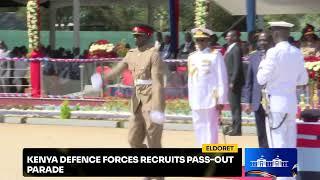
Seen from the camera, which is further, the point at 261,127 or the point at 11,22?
the point at 11,22

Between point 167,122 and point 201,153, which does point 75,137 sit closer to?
point 167,122

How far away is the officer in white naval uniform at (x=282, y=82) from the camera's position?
7.45 meters

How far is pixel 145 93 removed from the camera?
7941 millimetres

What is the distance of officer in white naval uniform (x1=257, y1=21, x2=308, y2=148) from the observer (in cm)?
745

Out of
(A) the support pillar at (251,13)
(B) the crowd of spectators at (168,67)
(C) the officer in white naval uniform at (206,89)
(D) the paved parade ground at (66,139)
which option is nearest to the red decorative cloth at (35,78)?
(B) the crowd of spectators at (168,67)

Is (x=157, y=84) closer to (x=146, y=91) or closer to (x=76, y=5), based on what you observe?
(x=146, y=91)

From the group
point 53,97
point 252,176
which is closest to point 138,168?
point 252,176

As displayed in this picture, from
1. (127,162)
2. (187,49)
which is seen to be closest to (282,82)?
(127,162)

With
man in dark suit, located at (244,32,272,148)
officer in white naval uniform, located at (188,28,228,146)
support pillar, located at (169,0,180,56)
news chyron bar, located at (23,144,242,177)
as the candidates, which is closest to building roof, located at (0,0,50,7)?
support pillar, located at (169,0,180,56)

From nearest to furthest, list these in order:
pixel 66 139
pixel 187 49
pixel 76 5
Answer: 1. pixel 66 139
2. pixel 187 49
3. pixel 76 5

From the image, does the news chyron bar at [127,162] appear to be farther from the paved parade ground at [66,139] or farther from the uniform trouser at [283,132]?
the paved parade ground at [66,139]

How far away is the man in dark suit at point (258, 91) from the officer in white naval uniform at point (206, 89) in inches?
35.3

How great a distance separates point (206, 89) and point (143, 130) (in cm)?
90

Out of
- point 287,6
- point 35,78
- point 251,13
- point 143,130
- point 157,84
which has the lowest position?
point 143,130
